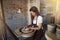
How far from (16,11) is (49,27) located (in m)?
2.02

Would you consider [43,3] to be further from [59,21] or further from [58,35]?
[58,35]

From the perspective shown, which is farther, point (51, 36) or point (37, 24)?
point (37, 24)

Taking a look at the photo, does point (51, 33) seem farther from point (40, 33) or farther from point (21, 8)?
point (21, 8)

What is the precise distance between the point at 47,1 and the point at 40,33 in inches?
59.5

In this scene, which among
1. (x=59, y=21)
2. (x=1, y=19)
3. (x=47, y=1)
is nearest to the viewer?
(x=1, y=19)

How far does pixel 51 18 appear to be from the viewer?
3658 mm

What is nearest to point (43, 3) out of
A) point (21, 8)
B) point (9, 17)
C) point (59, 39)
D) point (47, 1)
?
point (47, 1)

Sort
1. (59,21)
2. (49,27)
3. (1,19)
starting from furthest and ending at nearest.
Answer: (59,21)
(49,27)
(1,19)

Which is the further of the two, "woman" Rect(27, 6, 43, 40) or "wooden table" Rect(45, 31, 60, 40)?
"woman" Rect(27, 6, 43, 40)

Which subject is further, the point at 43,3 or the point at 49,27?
the point at 43,3

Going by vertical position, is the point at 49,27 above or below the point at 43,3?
below

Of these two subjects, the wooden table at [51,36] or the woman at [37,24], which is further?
the woman at [37,24]

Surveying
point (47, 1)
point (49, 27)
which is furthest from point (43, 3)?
point (49, 27)

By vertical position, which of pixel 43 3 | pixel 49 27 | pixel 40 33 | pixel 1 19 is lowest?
pixel 40 33
